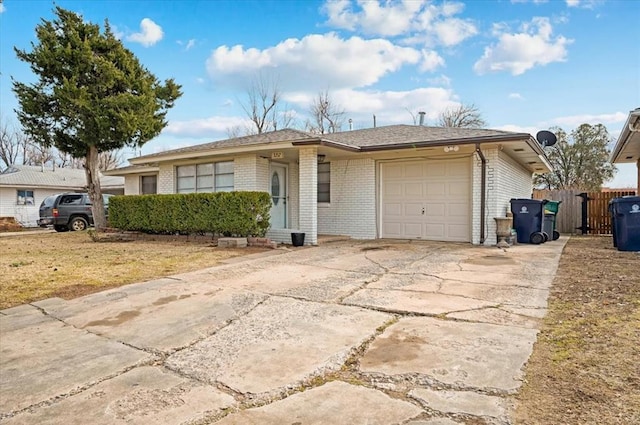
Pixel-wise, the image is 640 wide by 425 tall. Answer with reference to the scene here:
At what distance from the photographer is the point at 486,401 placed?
2.35 meters

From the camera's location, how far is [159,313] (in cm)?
446

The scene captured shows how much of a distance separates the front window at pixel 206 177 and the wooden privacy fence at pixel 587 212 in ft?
40.3

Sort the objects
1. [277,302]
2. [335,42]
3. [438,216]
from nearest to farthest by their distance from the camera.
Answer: [277,302]
[438,216]
[335,42]

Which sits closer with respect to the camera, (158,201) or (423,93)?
(158,201)

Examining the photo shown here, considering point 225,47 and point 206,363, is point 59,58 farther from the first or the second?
point 206,363

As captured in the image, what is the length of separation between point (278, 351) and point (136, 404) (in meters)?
1.12

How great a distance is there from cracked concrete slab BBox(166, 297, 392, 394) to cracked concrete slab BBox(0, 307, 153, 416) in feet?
1.62

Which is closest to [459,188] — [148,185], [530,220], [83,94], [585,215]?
[530,220]

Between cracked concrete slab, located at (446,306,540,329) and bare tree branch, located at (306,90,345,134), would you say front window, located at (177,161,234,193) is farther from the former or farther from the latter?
bare tree branch, located at (306,90,345,134)

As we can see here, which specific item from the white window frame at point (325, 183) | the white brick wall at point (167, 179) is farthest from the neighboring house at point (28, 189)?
the white window frame at point (325, 183)

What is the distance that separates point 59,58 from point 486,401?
56.7 ft

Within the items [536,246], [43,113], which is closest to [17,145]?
[43,113]

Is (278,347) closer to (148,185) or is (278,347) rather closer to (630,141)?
(630,141)

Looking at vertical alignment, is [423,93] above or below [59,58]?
above
